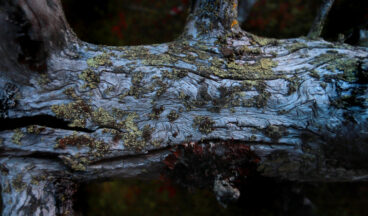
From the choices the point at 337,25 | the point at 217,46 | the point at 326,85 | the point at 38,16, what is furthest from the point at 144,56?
the point at 337,25

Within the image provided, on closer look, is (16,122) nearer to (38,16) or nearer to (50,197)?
(50,197)

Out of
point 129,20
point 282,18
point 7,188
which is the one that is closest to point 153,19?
point 129,20

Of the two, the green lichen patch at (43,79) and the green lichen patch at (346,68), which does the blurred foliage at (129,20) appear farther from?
the green lichen patch at (346,68)

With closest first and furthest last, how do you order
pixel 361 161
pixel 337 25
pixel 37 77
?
1. pixel 37 77
2. pixel 361 161
3. pixel 337 25

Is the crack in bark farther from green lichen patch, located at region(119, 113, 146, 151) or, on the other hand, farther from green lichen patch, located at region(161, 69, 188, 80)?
green lichen patch, located at region(161, 69, 188, 80)

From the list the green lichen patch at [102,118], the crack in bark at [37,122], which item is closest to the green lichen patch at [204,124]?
the green lichen patch at [102,118]

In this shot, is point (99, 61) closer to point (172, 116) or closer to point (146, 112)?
point (146, 112)

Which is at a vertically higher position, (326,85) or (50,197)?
(326,85)
